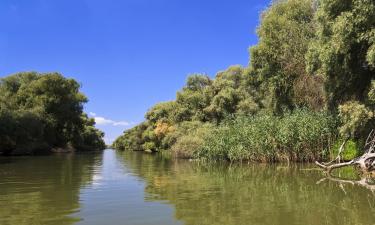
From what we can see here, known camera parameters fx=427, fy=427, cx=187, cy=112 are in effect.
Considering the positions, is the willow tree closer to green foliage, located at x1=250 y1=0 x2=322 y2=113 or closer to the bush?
green foliage, located at x1=250 y1=0 x2=322 y2=113

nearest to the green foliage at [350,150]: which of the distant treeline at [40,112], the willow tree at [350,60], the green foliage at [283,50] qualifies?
the willow tree at [350,60]

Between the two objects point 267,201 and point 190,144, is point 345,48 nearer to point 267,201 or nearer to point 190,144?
point 267,201

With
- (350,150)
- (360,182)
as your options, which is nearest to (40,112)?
(350,150)

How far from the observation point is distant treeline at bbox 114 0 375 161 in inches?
830

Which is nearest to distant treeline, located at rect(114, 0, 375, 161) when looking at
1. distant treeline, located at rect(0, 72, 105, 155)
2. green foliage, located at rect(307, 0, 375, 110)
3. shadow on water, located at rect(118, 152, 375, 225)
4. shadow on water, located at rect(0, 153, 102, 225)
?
green foliage, located at rect(307, 0, 375, 110)

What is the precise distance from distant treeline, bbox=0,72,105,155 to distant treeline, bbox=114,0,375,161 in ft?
87.7

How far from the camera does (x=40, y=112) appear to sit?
6981 cm

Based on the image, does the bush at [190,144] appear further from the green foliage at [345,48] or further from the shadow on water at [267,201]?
the shadow on water at [267,201]

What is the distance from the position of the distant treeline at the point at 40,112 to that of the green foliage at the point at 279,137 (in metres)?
36.5

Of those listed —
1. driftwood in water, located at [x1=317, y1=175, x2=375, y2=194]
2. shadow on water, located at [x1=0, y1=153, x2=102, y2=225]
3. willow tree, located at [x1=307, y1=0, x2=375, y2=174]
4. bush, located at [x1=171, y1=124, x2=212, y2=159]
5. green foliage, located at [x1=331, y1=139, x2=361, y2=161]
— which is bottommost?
shadow on water, located at [x1=0, y1=153, x2=102, y2=225]

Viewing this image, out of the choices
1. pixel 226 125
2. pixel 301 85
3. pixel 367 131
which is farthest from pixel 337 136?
pixel 226 125

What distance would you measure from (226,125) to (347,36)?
16224 millimetres

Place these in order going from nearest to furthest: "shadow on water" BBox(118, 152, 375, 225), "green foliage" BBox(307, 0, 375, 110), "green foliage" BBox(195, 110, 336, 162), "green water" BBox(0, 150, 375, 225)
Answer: "shadow on water" BBox(118, 152, 375, 225) < "green water" BBox(0, 150, 375, 225) < "green foliage" BBox(307, 0, 375, 110) < "green foliage" BBox(195, 110, 336, 162)

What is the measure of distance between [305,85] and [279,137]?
5955mm
